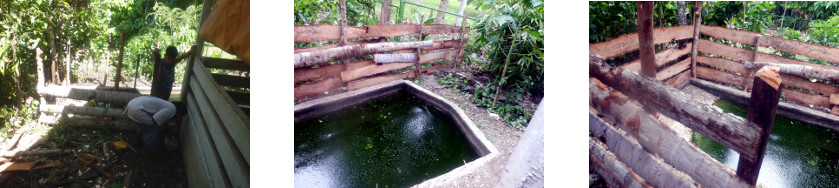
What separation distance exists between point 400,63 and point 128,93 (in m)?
1.51

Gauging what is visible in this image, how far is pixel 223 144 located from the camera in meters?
1.07

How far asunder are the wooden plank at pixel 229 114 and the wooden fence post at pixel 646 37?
1.60 metres

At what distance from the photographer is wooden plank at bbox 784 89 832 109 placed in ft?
4.16

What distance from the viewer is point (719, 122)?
1.07 meters

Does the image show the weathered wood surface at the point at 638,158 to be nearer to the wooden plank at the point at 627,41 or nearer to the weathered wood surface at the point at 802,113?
the wooden plank at the point at 627,41

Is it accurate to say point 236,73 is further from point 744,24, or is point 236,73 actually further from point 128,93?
point 744,24

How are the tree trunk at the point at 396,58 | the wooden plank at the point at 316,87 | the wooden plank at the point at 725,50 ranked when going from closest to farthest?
the wooden plank at the point at 725,50, the wooden plank at the point at 316,87, the tree trunk at the point at 396,58

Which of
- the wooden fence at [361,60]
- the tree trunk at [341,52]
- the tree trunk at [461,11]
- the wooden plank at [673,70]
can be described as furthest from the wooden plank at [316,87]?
the wooden plank at [673,70]

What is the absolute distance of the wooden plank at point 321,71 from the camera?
1838 millimetres

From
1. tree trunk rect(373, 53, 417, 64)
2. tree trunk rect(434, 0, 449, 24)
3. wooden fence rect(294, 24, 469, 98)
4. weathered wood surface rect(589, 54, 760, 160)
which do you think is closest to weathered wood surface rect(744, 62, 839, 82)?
weathered wood surface rect(589, 54, 760, 160)

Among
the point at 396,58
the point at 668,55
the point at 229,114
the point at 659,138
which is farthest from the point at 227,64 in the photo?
the point at 668,55

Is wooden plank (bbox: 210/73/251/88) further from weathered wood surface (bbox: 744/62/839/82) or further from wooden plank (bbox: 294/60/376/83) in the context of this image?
weathered wood surface (bbox: 744/62/839/82)

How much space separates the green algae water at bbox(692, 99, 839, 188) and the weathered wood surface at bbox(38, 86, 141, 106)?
193cm

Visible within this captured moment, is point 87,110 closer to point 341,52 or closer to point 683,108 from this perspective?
point 341,52
